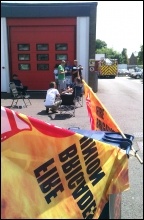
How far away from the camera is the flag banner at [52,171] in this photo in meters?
A: 1.50

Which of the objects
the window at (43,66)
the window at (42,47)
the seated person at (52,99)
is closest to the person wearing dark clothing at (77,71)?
the window at (43,66)

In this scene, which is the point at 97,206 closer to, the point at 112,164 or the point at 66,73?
the point at 112,164

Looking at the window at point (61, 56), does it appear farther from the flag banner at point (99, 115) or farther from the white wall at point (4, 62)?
the flag banner at point (99, 115)

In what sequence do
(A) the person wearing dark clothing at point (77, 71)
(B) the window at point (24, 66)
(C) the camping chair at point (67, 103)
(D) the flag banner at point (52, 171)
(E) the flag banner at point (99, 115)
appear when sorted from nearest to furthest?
1. (D) the flag banner at point (52, 171)
2. (E) the flag banner at point (99, 115)
3. (C) the camping chair at point (67, 103)
4. (A) the person wearing dark clothing at point (77, 71)
5. (B) the window at point (24, 66)

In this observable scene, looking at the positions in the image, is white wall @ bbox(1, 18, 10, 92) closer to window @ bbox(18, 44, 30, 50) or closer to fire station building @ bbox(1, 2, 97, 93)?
fire station building @ bbox(1, 2, 97, 93)

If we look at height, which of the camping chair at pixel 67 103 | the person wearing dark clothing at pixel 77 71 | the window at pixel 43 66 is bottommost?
the camping chair at pixel 67 103

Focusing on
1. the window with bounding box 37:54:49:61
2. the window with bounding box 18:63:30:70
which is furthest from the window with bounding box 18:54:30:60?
the window with bounding box 37:54:49:61

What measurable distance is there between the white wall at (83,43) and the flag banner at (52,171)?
39.6 ft

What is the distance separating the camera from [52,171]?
1.69 metres

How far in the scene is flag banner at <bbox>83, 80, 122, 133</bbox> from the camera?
2.98m

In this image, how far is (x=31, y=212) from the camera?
1.57m

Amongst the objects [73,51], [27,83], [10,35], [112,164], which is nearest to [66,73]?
[73,51]

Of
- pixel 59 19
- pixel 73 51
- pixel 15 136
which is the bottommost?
pixel 15 136

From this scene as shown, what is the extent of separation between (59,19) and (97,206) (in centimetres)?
1300
